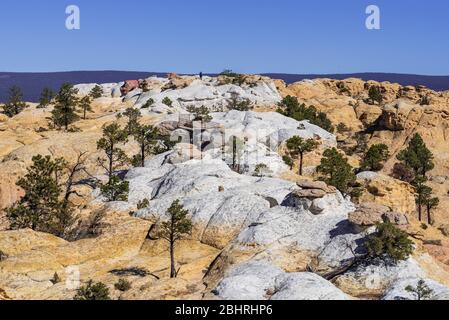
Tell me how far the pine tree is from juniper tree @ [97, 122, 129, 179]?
116ft

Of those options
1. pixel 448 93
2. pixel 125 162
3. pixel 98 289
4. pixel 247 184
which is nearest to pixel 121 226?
pixel 247 184

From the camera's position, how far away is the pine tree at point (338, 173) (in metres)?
80.1

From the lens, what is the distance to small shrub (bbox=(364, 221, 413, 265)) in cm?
4550

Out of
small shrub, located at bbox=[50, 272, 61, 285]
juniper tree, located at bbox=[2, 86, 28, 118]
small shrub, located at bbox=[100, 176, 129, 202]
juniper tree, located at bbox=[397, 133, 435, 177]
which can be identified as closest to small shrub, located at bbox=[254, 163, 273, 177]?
small shrub, located at bbox=[100, 176, 129, 202]

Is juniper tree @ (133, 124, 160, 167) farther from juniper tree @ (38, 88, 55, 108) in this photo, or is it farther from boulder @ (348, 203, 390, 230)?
juniper tree @ (38, 88, 55, 108)

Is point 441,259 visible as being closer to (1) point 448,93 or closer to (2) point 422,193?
(2) point 422,193

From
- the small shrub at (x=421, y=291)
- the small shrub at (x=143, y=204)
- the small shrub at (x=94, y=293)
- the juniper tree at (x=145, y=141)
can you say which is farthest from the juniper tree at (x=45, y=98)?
the small shrub at (x=421, y=291)

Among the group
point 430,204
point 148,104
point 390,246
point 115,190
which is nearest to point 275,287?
point 390,246

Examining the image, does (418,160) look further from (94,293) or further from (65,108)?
(94,293)

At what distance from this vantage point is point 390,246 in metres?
45.5

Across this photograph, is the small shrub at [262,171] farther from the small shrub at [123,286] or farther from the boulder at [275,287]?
the boulder at [275,287]

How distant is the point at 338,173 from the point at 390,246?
3756 cm

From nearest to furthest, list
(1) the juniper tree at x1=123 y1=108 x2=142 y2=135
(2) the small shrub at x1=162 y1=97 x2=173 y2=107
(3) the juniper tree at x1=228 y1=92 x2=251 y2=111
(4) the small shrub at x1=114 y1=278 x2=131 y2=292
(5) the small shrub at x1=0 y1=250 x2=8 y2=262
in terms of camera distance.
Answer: (4) the small shrub at x1=114 y1=278 x2=131 y2=292
(5) the small shrub at x1=0 y1=250 x2=8 y2=262
(1) the juniper tree at x1=123 y1=108 x2=142 y2=135
(2) the small shrub at x1=162 y1=97 x2=173 y2=107
(3) the juniper tree at x1=228 y1=92 x2=251 y2=111
